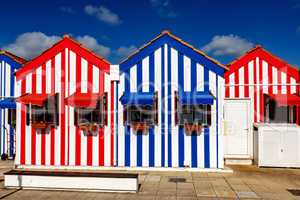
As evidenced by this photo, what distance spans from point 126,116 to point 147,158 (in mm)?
1759

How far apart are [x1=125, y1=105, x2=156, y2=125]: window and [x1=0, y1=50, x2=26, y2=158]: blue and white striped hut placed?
217 inches

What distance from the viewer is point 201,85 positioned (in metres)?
11.4

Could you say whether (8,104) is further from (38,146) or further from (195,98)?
(195,98)

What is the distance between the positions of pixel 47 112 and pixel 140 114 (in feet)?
12.0

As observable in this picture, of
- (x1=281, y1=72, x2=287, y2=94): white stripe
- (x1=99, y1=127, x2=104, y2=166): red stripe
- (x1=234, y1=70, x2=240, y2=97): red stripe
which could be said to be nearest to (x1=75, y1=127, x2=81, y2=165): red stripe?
(x1=99, y1=127, x2=104, y2=166): red stripe

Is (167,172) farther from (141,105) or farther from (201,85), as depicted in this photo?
(201,85)

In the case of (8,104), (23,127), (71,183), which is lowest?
(71,183)

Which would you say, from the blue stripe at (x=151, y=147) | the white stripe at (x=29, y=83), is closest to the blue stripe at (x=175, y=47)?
the blue stripe at (x=151, y=147)

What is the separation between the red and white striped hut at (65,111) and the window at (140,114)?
2.52 ft

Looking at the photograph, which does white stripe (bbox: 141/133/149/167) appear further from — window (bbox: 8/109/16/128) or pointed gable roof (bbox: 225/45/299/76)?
window (bbox: 8/109/16/128)

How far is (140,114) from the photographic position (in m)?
11.5

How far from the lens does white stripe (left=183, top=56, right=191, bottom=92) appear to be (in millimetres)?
11404

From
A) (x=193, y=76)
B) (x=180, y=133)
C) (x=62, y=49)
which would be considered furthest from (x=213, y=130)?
(x=62, y=49)

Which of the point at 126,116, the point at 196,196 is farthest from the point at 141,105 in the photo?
the point at 196,196
